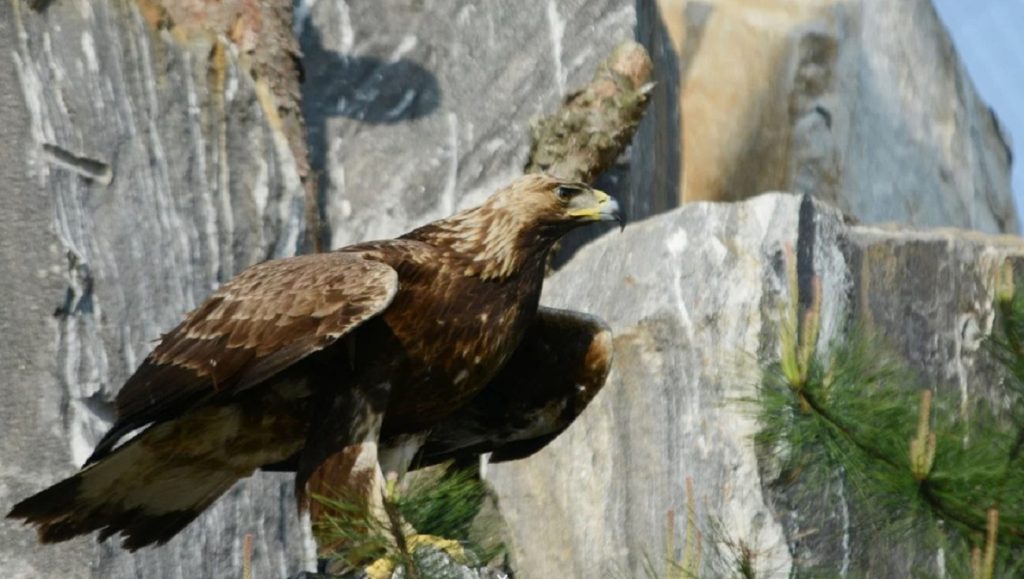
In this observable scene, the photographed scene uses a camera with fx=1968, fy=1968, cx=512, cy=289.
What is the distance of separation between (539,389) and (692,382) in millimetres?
988

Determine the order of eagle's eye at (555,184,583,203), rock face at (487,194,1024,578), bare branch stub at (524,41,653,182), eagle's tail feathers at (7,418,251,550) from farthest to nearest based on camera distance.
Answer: bare branch stub at (524,41,653,182)
rock face at (487,194,1024,578)
eagle's eye at (555,184,583,203)
eagle's tail feathers at (7,418,251,550)

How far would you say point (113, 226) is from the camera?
818 cm

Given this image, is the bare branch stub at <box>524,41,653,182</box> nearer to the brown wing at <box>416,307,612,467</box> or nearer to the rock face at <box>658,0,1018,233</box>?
A: the brown wing at <box>416,307,612,467</box>

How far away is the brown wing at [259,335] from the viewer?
6113 millimetres

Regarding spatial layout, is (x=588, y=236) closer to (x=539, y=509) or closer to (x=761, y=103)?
A: (x=539, y=509)

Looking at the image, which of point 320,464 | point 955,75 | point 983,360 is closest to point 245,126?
point 320,464

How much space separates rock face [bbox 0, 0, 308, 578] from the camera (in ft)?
25.7

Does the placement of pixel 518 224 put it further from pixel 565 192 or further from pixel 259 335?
pixel 259 335

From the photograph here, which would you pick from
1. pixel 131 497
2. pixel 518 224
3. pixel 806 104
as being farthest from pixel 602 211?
pixel 806 104

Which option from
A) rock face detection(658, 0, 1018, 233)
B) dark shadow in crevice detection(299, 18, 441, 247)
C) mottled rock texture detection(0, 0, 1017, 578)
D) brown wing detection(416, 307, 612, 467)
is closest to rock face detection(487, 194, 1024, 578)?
mottled rock texture detection(0, 0, 1017, 578)

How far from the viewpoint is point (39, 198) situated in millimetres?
8047

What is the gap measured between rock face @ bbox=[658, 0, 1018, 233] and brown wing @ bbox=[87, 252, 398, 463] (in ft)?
20.3

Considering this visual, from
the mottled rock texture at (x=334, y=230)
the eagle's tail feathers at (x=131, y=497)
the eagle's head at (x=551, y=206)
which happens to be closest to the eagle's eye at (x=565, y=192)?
the eagle's head at (x=551, y=206)

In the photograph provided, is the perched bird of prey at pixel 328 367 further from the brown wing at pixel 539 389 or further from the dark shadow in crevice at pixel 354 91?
the dark shadow in crevice at pixel 354 91
